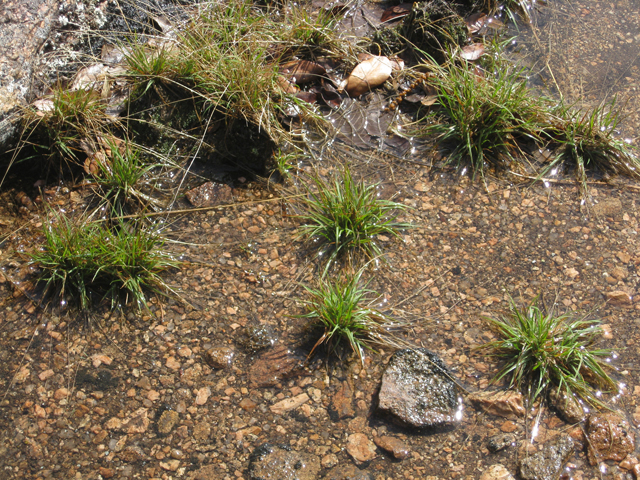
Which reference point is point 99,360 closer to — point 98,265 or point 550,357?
point 98,265

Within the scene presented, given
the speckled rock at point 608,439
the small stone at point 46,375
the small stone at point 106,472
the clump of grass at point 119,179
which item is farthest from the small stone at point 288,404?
the clump of grass at point 119,179

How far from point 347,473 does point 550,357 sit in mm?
1095

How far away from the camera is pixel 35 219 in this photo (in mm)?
3107

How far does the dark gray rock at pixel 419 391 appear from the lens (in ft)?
7.90

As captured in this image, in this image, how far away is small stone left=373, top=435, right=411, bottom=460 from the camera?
2.33 meters

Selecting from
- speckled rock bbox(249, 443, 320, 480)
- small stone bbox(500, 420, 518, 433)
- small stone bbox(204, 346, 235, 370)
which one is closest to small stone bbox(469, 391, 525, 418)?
small stone bbox(500, 420, 518, 433)

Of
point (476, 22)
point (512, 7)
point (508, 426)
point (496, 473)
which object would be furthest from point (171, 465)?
point (512, 7)

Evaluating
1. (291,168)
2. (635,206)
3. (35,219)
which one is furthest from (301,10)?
(635,206)

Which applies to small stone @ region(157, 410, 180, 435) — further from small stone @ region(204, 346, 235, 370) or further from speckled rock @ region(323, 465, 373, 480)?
speckled rock @ region(323, 465, 373, 480)

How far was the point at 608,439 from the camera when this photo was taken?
7.64 ft

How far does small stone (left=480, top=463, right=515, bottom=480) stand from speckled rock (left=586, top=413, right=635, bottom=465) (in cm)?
37

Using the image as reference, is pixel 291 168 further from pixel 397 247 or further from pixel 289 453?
pixel 289 453

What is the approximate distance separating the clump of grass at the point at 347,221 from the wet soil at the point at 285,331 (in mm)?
99

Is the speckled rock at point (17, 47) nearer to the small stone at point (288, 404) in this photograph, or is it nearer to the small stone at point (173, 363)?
the small stone at point (173, 363)
